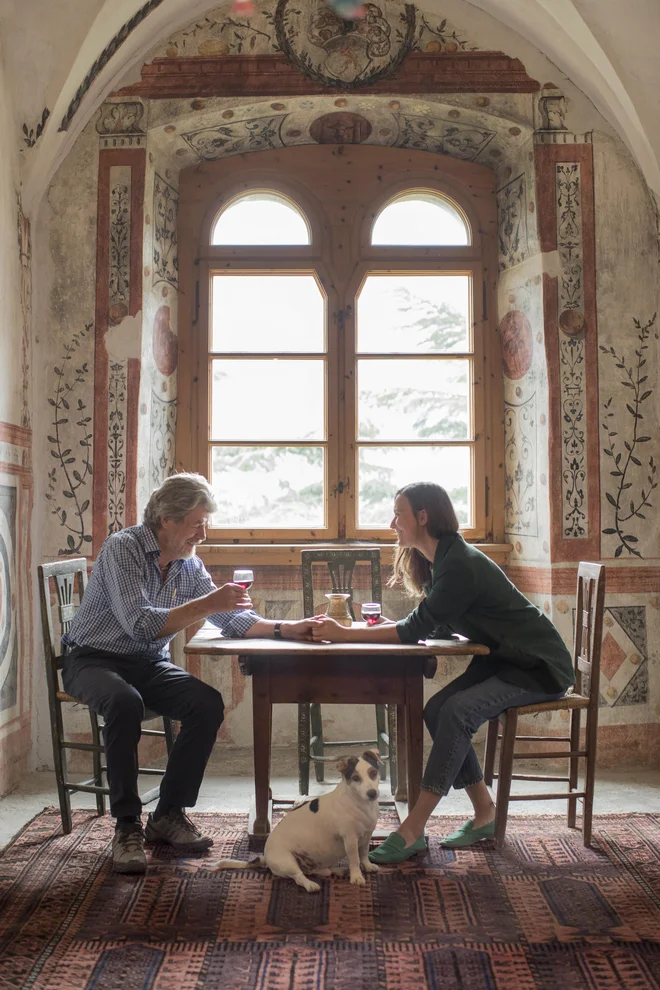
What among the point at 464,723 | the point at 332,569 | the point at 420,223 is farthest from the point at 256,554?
the point at 420,223

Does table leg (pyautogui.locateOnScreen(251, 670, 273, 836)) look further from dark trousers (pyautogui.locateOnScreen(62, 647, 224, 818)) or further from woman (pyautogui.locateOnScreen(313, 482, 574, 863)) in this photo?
woman (pyautogui.locateOnScreen(313, 482, 574, 863))

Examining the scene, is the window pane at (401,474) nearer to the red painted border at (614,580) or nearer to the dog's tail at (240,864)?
the red painted border at (614,580)

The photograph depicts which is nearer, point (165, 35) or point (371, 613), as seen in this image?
point (371, 613)

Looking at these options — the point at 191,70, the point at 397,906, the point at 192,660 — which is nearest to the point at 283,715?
the point at 192,660

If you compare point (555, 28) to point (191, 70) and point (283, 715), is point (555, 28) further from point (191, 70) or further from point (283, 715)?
point (283, 715)

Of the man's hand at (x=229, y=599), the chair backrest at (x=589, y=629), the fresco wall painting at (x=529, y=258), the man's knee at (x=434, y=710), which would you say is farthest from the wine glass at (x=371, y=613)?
the fresco wall painting at (x=529, y=258)

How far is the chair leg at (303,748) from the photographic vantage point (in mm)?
3957

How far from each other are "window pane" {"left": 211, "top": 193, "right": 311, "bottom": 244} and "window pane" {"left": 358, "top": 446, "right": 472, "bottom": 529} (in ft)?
4.46

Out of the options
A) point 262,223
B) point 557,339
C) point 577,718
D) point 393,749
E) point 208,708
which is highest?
point 262,223

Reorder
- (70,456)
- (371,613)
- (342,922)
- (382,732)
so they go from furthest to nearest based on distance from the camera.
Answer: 1. (70,456)
2. (382,732)
3. (371,613)
4. (342,922)

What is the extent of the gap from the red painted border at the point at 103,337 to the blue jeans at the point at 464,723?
2194 millimetres

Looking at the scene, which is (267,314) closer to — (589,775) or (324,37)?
(324,37)

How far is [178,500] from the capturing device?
346 cm

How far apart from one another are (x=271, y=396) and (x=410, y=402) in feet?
2.69
